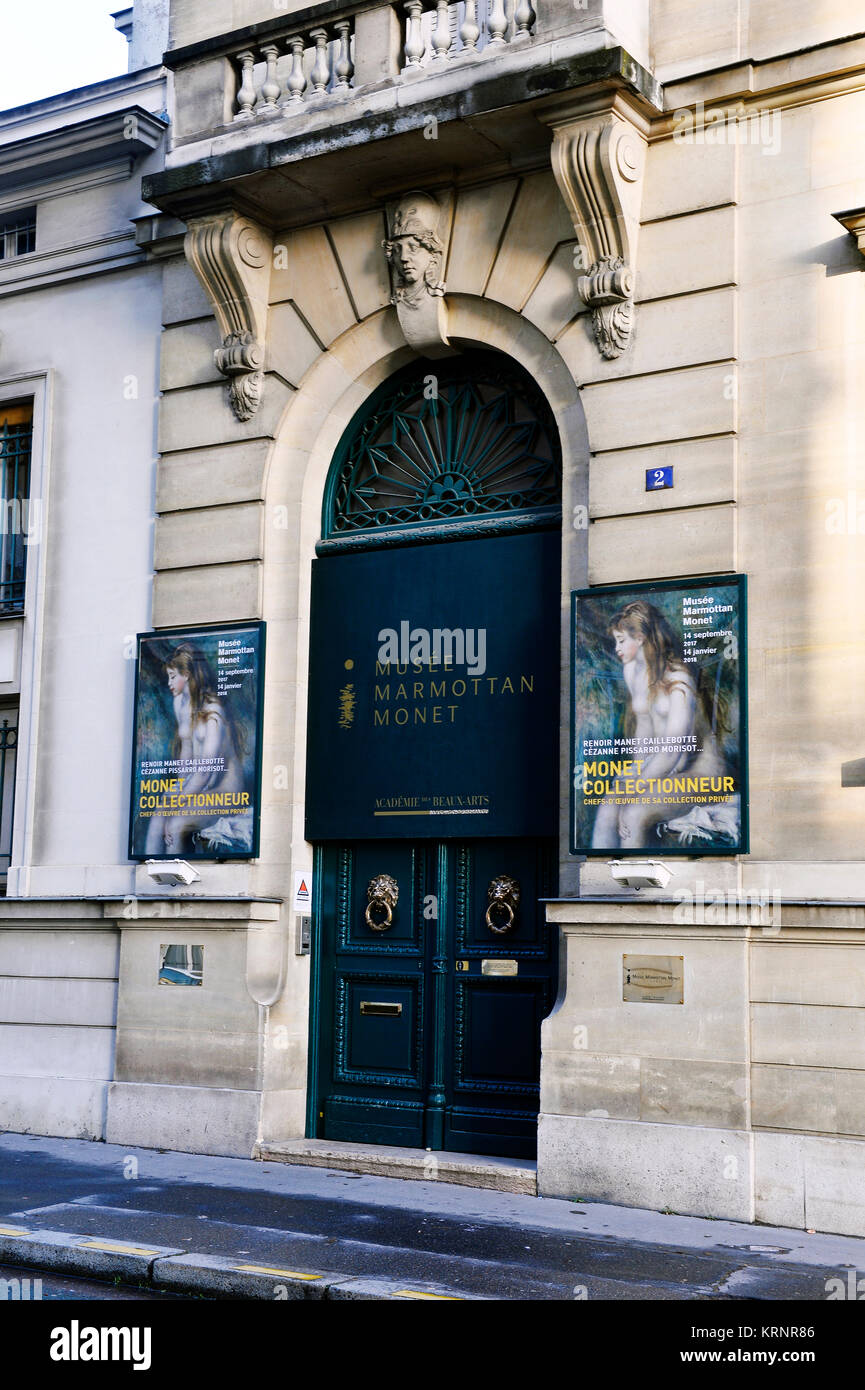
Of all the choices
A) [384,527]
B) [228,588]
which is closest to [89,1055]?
[228,588]

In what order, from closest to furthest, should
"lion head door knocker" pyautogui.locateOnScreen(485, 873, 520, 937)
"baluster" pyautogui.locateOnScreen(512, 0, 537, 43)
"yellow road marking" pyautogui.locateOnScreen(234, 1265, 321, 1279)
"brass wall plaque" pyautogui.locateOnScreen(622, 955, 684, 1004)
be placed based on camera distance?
1. "yellow road marking" pyautogui.locateOnScreen(234, 1265, 321, 1279)
2. "brass wall plaque" pyautogui.locateOnScreen(622, 955, 684, 1004)
3. "baluster" pyautogui.locateOnScreen(512, 0, 537, 43)
4. "lion head door knocker" pyautogui.locateOnScreen(485, 873, 520, 937)

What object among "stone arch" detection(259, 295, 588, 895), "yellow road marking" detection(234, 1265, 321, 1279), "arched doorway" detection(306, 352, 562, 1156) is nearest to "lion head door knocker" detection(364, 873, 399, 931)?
"arched doorway" detection(306, 352, 562, 1156)

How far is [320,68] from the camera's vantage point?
1254cm

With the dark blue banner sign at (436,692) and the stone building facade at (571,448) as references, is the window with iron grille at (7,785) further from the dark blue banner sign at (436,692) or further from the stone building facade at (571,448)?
the dark blue banner sign at (436,692)

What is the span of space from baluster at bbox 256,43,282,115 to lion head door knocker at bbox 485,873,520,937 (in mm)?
6622

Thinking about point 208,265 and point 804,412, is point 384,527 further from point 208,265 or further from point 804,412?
point 804,412

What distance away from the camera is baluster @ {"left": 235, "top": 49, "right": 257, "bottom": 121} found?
1286cm

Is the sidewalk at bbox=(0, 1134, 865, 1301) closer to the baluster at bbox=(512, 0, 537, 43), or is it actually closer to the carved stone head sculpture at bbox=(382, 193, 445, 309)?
the carved stone head sculpture at bbox=(382, 193, 445, 309)

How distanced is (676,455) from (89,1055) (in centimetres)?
720

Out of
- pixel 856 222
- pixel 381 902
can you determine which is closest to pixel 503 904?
pixel 381 902

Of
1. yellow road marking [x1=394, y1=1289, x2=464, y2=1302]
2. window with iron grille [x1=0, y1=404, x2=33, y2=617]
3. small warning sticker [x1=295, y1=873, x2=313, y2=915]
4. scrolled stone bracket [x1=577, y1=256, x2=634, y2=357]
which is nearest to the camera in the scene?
yellow road marking [x1=394, y1=1289, x2=464, y2=1302]

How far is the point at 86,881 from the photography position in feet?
44.9

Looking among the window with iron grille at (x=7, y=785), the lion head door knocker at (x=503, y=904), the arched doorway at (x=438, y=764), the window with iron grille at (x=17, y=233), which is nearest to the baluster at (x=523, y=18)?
the arched doorway at (x=438, y=764)

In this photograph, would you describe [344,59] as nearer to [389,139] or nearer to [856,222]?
[389,139]
